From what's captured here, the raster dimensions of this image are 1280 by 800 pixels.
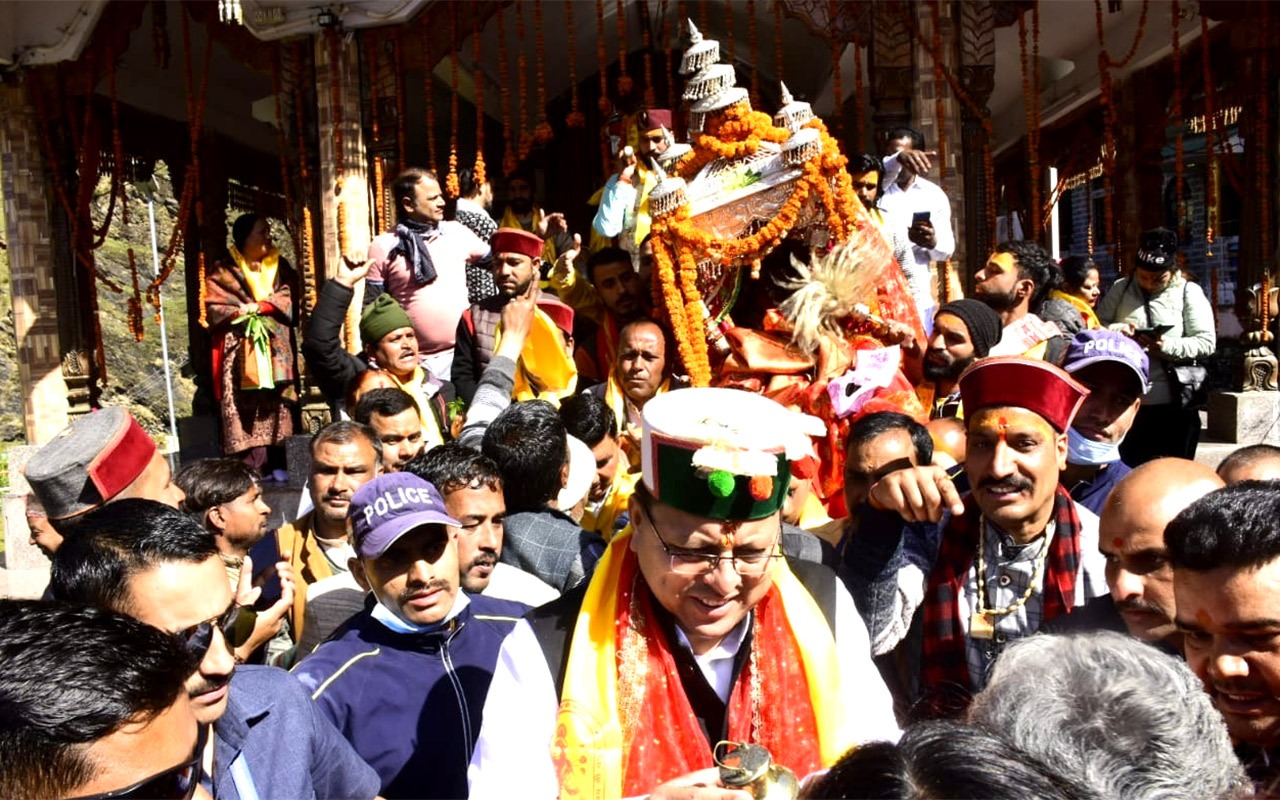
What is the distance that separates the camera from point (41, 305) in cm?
796

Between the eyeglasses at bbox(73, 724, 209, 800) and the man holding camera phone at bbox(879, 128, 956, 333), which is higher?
the man holding camera phone at bbox(879, 128, 956, 333)

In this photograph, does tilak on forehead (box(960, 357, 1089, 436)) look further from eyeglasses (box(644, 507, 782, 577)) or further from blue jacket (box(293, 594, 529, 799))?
blue jacket (box(293, 594, 529, 799))

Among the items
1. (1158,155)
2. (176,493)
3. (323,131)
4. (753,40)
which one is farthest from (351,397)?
(1158,155)

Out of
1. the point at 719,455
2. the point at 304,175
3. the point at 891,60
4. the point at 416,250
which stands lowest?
the point at 719,455

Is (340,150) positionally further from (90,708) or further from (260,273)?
(90,708)

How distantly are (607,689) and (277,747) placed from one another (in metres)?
0.58

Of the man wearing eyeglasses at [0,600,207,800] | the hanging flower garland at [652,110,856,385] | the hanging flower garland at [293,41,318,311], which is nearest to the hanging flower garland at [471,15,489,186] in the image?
the hanging flower garland at [293,41,318,311]

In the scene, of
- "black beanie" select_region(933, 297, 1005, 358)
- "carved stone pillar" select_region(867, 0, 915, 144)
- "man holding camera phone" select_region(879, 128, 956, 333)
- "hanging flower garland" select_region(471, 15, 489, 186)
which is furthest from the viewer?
"hanging flower garland" select_region(471, 15, 489, 186)

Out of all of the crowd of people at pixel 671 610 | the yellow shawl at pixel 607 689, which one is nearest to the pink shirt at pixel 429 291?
the crowd of people at pixel 671 610

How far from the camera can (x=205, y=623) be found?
1.90m

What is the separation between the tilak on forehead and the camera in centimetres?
243

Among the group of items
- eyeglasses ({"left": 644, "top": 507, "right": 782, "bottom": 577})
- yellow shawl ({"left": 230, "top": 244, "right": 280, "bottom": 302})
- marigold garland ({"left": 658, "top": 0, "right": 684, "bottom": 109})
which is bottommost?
eyeglasses ({"left": 644, "top": 507, "right": 782, "bottom": 577})

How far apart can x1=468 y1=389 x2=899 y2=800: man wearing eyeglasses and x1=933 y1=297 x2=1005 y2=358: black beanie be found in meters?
2.41

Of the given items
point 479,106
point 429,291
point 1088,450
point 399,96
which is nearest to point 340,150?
point 399,96
